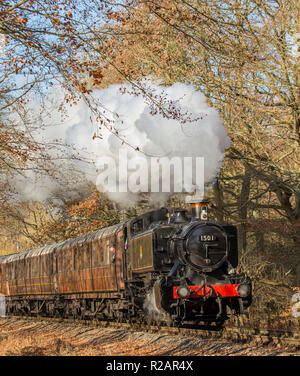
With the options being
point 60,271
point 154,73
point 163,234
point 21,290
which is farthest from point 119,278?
point 21,290

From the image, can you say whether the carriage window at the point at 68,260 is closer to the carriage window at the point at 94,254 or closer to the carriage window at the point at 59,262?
the carriage window at the point at 59,262

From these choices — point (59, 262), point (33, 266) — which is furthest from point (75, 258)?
point (33, 266)

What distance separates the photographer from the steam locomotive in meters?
12.2

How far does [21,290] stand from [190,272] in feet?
47.6

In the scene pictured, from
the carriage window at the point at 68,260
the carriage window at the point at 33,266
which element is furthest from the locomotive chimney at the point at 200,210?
the carriage window at the point at 33,266

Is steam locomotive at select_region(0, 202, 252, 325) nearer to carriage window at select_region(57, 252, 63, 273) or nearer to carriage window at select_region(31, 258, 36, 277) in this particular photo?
carriage window at select_region(57, 252, 63, 273)

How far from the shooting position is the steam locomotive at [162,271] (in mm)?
12207

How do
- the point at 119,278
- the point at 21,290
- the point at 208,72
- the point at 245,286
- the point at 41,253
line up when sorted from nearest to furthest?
the point at 245,286 < the point at 119,278 < the point at 208,72 < the point at 41,253 < the point at 21,290

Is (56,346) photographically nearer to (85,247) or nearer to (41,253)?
(85,247)

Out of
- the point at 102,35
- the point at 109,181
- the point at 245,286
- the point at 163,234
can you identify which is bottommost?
the point at 245,286

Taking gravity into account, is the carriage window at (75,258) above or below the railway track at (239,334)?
above

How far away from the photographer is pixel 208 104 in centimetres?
1830

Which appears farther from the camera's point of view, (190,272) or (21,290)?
(21,290)

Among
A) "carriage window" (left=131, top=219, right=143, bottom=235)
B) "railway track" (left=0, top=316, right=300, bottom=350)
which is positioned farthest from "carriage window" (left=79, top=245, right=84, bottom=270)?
"carriage window" (left=131, top=219, right=143, bottom=235)
